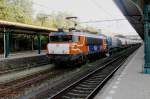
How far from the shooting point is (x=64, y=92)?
13188 millimetres

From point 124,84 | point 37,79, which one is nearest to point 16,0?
point 37,79

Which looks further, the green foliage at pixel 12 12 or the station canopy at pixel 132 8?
the green foliage at pixel 12 12

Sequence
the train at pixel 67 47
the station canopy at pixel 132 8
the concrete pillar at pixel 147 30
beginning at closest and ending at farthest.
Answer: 1. the concrete pillar at pixel 147 30
2. the station canopy at pixel 132 8
3. the train at pixel 67 47

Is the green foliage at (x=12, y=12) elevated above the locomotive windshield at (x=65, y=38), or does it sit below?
above

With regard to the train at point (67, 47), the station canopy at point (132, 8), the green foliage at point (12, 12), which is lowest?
the train at point (67, 47)

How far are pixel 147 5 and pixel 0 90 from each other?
30.7 feet

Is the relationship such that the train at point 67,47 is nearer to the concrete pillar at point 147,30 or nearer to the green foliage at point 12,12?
the concrete pillar at point 147,30

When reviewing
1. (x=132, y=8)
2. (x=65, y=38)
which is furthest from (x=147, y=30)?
(x=132, y=8)

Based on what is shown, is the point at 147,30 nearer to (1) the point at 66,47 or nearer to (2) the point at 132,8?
(1) the point at 66,47

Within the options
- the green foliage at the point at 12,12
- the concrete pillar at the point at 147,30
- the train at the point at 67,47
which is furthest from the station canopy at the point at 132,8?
the green foliage at the point at 12,12

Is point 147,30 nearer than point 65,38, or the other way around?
point 147,30


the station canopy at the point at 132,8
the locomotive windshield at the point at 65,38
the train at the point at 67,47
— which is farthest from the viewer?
the locomotive windshield at the point at 65,38

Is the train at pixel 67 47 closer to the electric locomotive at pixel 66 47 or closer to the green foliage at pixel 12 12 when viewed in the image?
the electric locomotive at pixel 66 47

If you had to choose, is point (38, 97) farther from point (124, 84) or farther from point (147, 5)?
point (147, 5)
